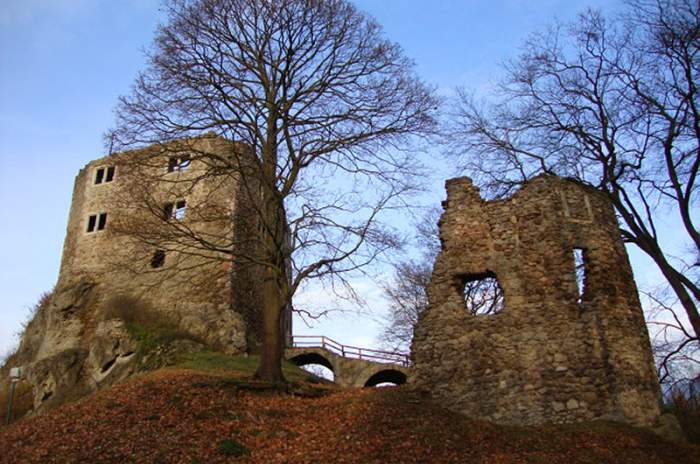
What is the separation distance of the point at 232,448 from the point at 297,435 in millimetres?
1217

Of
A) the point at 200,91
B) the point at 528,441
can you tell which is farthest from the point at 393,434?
the point at 200,91

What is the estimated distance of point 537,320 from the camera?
1098 cm

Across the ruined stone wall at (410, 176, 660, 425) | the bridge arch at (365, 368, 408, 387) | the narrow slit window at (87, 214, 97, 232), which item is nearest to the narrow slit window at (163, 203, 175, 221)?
the ruined stone wall at (410, 176, 660, 425)

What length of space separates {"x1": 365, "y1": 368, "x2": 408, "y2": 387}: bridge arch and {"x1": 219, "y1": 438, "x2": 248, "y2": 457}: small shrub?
52.6 ft

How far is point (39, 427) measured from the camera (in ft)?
33.7

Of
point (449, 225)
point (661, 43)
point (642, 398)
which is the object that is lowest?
point (642, 398)

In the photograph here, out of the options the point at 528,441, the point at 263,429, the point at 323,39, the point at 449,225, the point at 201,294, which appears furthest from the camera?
the point at 201,294

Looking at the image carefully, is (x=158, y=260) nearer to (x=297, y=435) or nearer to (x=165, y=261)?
(x=165, y=261)

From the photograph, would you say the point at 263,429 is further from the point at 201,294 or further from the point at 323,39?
the point at 201,294

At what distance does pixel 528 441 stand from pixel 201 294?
14.4 m

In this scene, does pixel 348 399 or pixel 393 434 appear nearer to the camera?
pixel 393 434

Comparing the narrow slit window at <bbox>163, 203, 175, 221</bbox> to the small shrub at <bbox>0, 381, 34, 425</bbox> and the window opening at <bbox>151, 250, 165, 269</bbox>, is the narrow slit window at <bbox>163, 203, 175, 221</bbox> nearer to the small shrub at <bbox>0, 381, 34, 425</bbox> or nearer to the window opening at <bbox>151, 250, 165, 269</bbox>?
the window opening at <bbox>151, 250, 165, 269</bbox>

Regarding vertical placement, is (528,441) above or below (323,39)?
below

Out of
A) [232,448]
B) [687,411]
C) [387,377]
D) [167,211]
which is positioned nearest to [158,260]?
[167,211]
